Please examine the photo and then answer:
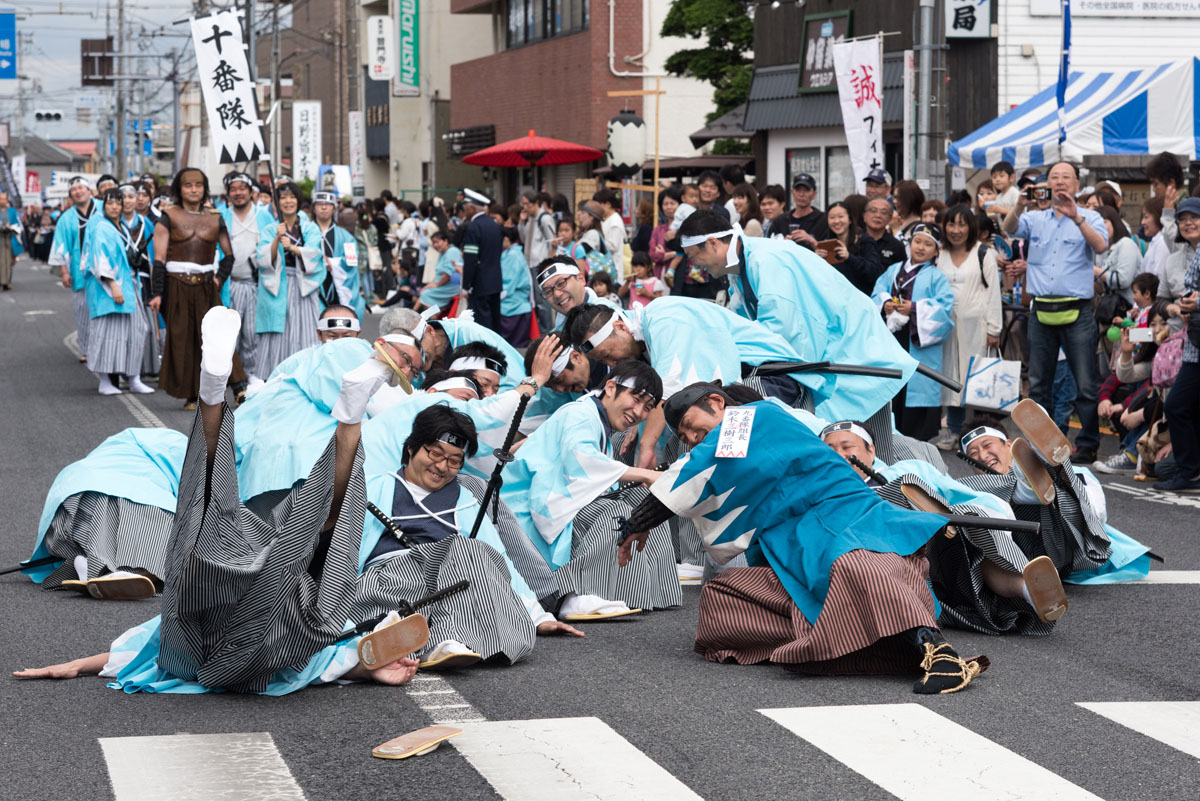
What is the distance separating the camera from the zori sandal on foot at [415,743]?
4.50 m

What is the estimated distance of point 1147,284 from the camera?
10492 millimetres

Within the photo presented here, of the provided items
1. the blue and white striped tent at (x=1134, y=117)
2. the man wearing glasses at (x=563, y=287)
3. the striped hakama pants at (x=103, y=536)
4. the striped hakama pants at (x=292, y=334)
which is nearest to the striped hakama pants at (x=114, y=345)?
the striped hakama pants at (x=292, y=334)

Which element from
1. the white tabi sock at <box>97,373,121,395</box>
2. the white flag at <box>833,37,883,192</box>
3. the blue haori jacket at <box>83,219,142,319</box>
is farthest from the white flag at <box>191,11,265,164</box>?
the white flag at <box>833,37,883,192</box>

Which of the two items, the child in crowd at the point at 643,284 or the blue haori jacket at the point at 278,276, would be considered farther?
the child in crowd at the point at 643,284

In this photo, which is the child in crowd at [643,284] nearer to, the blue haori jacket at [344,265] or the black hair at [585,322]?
the blue haori jacket at [344,265]

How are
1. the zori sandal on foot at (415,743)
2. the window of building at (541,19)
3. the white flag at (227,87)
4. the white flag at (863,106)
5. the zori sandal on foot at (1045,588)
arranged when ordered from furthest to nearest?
Answer: the window of building at (541,19) → the white flag at (227,87) → the white flag at (863,106) → the zori sandal on foot at (1045,588) → the zori sandal on foot at (415,743)

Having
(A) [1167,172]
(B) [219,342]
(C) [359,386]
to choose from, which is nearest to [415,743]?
(C) [359,386]

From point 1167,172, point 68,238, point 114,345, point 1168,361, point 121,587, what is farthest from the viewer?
point 68,238

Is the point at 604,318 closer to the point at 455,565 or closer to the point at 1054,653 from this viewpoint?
the point at 455,565

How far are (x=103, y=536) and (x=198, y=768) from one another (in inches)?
105

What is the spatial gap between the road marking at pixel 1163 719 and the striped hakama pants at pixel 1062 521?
1.61 meters

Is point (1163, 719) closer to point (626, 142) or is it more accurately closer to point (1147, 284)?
point (1147, 284)

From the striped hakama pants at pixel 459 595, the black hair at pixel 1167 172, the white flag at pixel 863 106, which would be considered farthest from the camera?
the white flag at pixel 863 106

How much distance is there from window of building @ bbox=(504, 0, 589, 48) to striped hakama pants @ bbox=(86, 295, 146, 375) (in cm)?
1851
